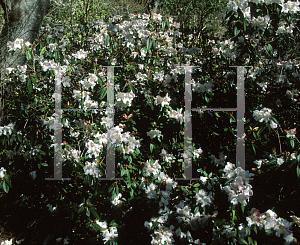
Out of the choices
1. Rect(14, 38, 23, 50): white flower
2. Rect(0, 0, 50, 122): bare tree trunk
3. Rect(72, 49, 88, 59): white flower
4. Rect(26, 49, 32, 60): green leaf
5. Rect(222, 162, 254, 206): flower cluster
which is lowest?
Rect(222, 162, 254, 206): flower cluster

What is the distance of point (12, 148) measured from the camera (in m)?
2.04

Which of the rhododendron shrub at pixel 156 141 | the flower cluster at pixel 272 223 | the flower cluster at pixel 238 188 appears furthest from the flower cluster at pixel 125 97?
the flower cluster at pixel 272 223

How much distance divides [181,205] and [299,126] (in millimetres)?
1050

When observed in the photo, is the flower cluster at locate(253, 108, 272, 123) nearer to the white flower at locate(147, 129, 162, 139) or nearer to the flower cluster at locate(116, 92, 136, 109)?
the white flower at locate(147, 129, 162, 139)

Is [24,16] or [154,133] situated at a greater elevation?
[24,16]

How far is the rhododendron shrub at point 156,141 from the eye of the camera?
172cm

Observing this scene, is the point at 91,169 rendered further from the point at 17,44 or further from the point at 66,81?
the point at 17,44

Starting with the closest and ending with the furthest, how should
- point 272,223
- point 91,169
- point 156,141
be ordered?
point 272,223 < point 91,169 < point 156,141

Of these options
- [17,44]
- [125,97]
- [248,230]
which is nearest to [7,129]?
[17,44]

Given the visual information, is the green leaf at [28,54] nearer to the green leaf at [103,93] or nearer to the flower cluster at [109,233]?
the green leaf at [103,93]

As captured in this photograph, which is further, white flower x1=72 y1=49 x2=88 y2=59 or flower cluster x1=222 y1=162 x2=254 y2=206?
white flower x1=72 y1=49 x2=88 y2=59

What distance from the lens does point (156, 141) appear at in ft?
6.98

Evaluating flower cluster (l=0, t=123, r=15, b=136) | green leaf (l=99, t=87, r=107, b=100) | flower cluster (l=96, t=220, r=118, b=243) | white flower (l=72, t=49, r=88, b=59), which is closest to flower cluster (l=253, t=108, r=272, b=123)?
green leaf (l=99, t=87, r=107, b=100)

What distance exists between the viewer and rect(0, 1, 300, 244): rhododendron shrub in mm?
1720
